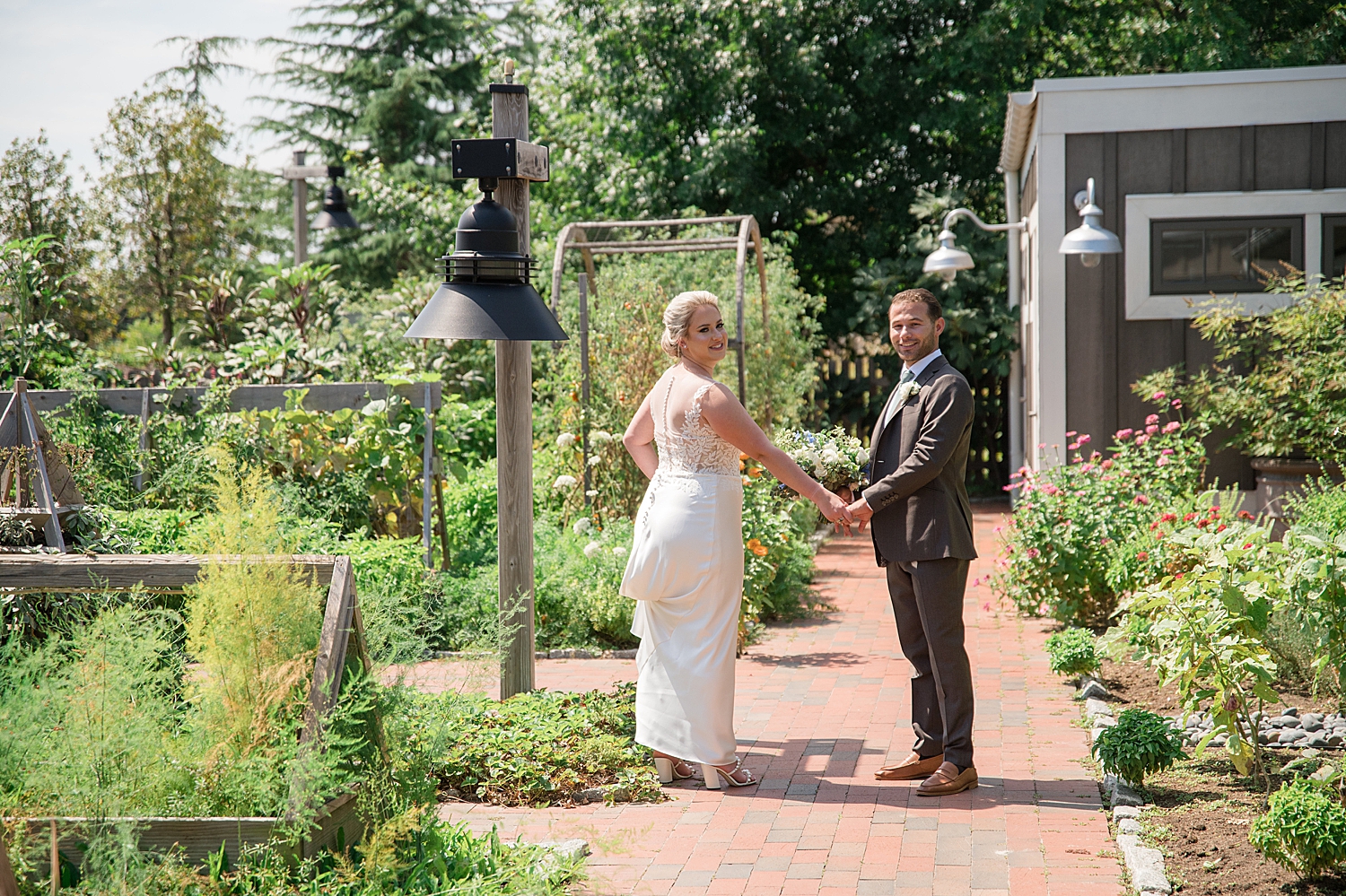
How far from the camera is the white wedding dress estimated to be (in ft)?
13.9

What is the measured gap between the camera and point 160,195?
1622 centimetres

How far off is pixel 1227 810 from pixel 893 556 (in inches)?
55.2

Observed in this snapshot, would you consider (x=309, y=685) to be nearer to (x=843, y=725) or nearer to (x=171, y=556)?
(x=171, y=556)

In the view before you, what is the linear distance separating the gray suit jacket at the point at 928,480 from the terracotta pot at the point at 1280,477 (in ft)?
14.1

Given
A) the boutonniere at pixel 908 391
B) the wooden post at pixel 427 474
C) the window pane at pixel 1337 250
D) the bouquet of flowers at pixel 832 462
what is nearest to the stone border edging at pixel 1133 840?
the bouquet of flowers at pixel 832 462

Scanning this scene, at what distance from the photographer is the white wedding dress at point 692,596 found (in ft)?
13.9

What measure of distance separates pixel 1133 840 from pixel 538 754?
2120mm

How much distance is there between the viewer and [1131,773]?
4.00 m

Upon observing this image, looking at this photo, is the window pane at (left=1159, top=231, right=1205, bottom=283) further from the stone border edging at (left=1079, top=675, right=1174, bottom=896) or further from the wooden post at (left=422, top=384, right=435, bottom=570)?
the wooden post at (left=422, top=384, right=435, bottom=570)

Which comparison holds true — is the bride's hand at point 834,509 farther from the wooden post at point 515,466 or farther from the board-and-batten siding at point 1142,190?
the board-and-batten siding at point 1142,190

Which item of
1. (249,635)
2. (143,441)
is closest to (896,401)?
(249,635)

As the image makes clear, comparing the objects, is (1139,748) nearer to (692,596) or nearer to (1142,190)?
(692,596)

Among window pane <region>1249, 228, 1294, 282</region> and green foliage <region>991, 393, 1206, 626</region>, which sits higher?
window pane <region>1249, 228, 1294, 282</region>

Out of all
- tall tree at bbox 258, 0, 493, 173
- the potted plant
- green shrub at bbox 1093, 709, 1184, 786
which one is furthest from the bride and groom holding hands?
tall tree at bbox 258, 0, 493, 173
